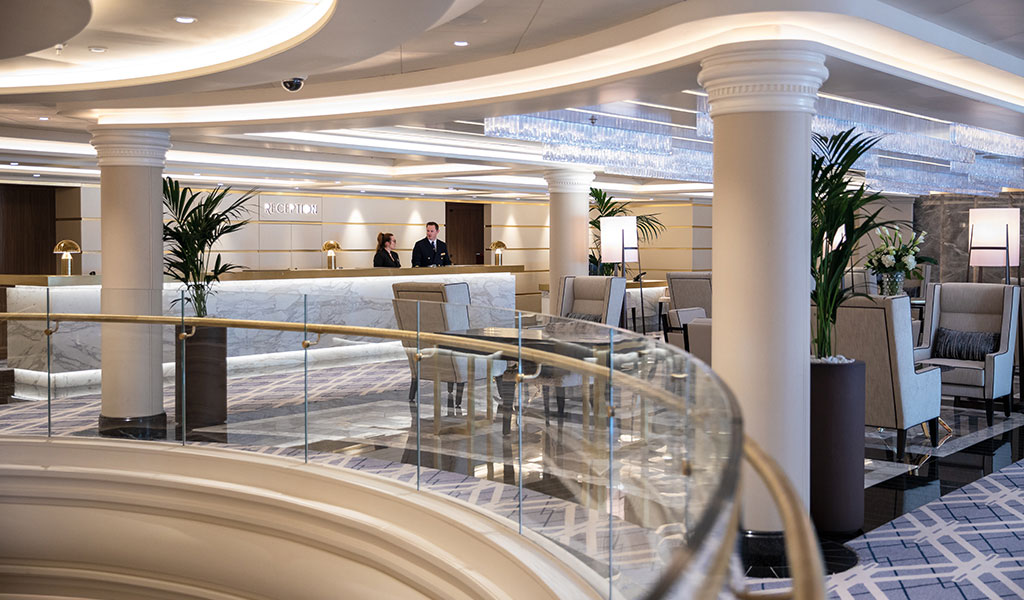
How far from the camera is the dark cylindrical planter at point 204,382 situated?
20.3 feet

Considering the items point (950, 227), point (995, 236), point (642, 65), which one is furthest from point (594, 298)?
point (950, 227)

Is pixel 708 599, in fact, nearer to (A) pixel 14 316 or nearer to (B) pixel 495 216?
(A) pixel 14 316

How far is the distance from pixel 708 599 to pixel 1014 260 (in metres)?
9.86

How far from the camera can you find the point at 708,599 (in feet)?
3.96

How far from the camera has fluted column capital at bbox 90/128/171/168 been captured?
7.81m

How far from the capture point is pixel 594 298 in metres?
9.59

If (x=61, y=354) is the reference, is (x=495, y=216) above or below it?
above

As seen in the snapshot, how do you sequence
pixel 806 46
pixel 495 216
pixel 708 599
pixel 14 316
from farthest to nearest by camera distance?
pixel 495 216, pixel 14 316, pixel 806 46, pixel 708 599

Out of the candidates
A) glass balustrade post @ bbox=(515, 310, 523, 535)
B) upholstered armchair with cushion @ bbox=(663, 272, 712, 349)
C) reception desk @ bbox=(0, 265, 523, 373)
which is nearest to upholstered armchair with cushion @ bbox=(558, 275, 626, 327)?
upholstered armchair with cushion @ bbox=(663, 272, 712, 349)

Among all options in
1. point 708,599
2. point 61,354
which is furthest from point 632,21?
point 61,354

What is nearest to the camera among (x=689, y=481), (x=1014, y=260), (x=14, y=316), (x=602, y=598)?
(x=689, y=481)

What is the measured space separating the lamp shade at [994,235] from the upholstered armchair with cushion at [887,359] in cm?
326

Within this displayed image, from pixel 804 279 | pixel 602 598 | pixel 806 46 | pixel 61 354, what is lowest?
pixel 602 598

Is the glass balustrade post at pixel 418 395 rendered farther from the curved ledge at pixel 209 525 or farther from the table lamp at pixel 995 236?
the table lamp at pixel 995 236
